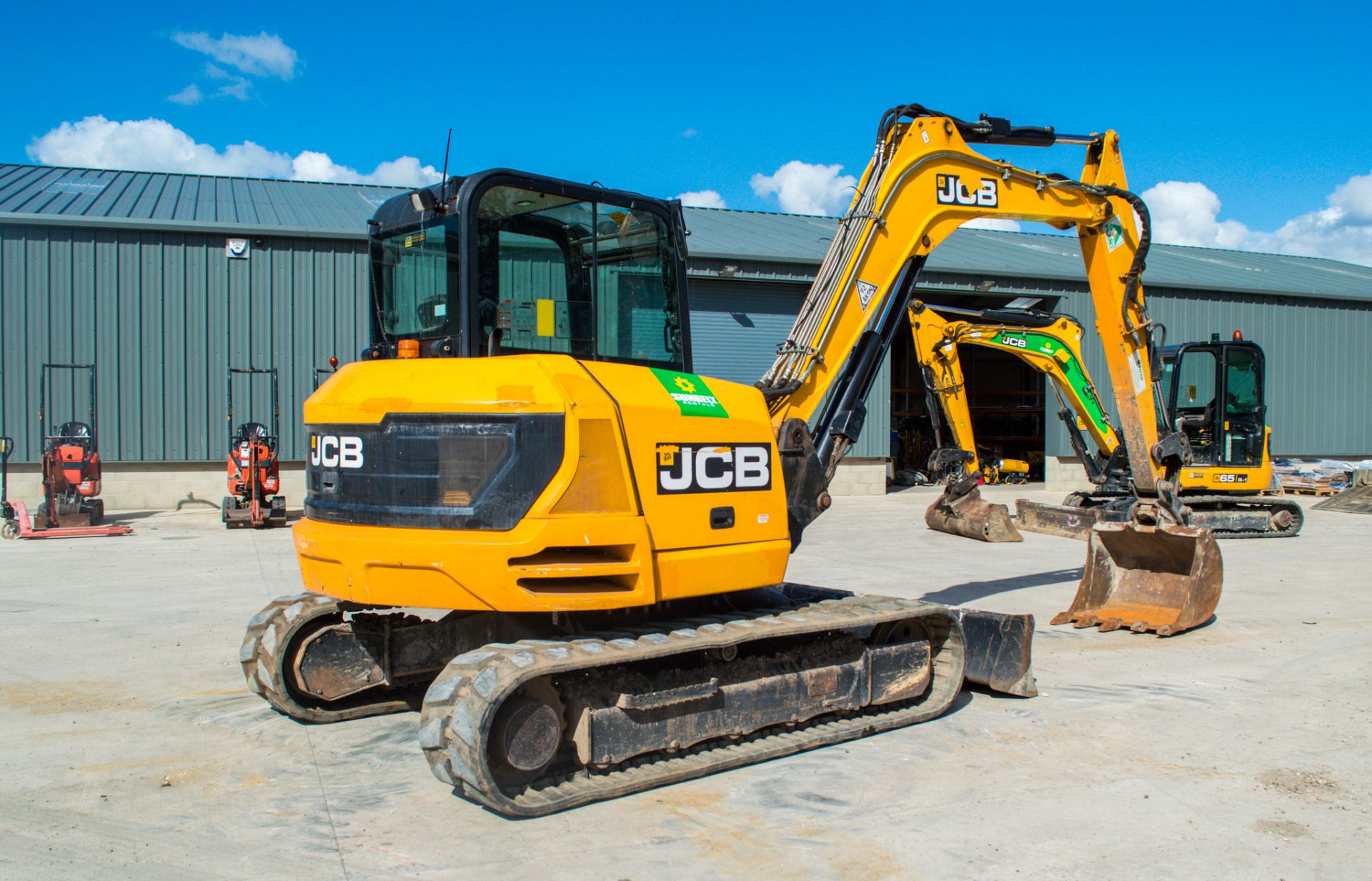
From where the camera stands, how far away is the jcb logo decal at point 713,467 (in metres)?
5.45

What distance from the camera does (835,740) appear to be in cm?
599

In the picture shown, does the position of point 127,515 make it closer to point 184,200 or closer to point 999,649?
point 184,200

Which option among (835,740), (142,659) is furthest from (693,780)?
(142,659)

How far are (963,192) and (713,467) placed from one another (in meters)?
3.99

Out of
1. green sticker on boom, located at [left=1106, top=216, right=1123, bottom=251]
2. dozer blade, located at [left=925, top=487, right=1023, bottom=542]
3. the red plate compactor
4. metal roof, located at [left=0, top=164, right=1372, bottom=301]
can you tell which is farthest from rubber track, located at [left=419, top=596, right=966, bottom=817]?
metal roof, located at [left=0, top=164, right=1372, bottom=301]

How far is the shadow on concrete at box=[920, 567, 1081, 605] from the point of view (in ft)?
35.0

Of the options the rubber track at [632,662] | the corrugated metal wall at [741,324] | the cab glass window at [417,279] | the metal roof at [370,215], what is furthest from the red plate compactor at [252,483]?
the rubber track at [632,662]

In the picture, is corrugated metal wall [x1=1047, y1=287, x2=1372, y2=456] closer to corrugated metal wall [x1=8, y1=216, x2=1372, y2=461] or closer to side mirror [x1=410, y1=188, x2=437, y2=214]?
corrugated metal wall [x1=8, y1=216, x2=1372, y2=461]

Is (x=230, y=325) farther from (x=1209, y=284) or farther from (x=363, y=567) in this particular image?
(x=1209, y=284)

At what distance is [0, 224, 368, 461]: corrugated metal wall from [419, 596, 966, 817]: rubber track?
16.4 m

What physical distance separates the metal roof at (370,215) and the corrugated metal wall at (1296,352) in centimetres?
45

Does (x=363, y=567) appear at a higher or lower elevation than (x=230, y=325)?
lower

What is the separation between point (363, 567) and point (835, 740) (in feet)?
8.96

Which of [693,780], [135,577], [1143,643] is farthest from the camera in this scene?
[135,577]
